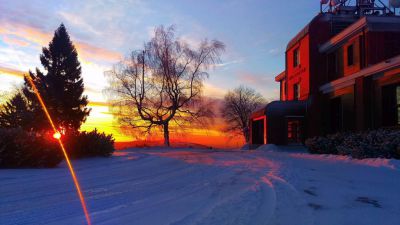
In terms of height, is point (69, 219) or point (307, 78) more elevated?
point (307, 78)

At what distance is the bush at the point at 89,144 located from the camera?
14627 mm

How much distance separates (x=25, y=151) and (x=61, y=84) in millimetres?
31582

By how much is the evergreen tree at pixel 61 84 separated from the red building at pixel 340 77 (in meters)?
19.2

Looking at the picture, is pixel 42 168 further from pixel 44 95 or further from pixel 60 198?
pixel 44 95

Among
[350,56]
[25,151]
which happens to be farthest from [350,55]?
[25,151]

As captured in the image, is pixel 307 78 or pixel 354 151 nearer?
pixel 354 151

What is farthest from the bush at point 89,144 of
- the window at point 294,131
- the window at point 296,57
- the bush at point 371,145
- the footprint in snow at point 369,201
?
the window at point 296,57

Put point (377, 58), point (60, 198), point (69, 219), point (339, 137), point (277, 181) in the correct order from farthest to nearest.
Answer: point (377, 58), point (339, 137), point (277, 181), point (60, 198), point (69, 219)

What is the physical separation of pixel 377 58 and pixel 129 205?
20.7 metres

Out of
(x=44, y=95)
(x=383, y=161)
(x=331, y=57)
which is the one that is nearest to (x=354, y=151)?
(x=383, y=161)

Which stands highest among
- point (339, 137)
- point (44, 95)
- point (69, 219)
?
point (44, 95)

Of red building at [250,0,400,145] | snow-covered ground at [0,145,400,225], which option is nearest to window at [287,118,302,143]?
red building at [250,0,400,145]

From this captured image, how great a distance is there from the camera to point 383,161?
12039 millimetres

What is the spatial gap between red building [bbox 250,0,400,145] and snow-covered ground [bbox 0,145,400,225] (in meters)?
11.1
